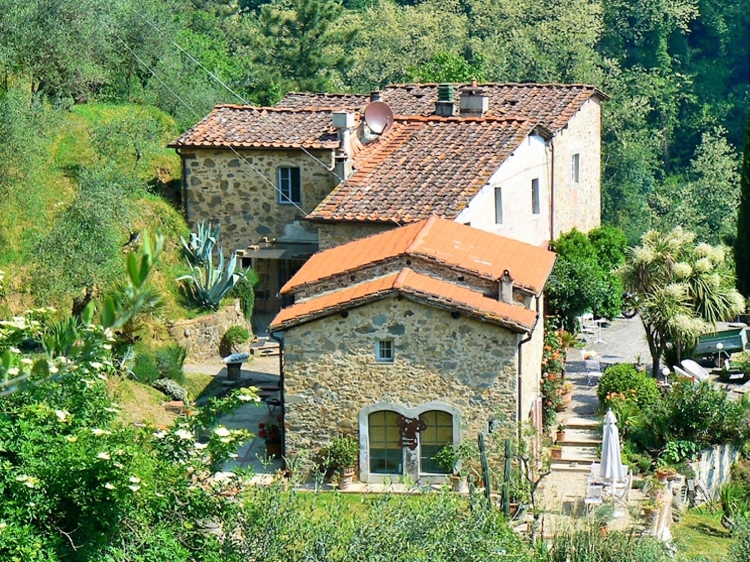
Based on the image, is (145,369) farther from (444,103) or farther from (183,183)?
(444,103)

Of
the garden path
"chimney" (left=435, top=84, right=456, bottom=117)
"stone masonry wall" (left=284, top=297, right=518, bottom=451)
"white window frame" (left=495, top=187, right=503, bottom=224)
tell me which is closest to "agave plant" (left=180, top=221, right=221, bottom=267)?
"white window frame" (left=495, top=187, right=503, bottom=224)

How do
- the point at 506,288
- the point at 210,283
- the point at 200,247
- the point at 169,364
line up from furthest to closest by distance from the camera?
the point at 200,247 → the point at 210,283 → the point at 169,364 → the point at 506,288

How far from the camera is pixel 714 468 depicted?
23.9m

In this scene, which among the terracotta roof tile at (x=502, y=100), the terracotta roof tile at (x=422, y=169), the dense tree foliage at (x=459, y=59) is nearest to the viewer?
the terracotta roof tile at (x=422, y=169)

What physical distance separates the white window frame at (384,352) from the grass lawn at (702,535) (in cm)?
506

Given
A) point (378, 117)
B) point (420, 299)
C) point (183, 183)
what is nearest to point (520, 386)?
point (420, 299)

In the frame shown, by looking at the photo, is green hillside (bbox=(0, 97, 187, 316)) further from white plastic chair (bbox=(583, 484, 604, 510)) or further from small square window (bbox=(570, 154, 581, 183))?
small square window (bbox=(570, 154, 581, 183))

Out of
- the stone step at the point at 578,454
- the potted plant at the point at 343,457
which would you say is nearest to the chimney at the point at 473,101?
the stone step at the point at 578,454

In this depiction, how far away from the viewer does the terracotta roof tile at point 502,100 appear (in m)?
32.5

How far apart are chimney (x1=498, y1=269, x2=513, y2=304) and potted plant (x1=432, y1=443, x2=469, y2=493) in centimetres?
236

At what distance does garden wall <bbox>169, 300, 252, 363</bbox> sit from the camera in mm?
26969

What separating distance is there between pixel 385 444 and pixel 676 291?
7867 millimetres

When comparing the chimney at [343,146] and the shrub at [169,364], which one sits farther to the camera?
the chimney at [343,146]

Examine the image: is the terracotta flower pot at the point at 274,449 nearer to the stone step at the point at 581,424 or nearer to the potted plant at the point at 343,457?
the potted plant at the point at 343,457
